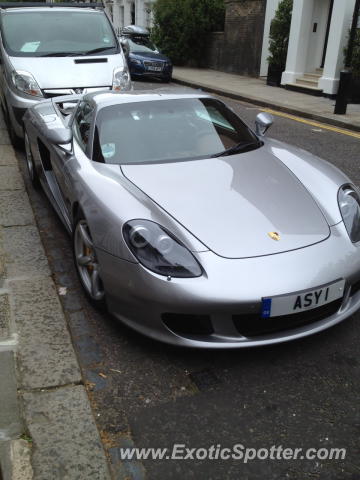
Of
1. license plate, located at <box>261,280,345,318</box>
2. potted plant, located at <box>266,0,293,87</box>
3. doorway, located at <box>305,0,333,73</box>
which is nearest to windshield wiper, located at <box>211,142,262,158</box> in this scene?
license plate, located at <box>261,280,345,318</box>

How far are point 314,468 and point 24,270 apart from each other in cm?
244

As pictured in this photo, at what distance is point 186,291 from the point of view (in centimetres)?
250

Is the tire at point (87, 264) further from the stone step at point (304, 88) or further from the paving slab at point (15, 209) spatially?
the stone step at point (304, 88)

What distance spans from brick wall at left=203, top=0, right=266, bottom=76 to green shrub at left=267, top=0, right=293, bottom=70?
2185 millimetres

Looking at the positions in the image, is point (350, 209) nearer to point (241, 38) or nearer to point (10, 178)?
point (10, 178)

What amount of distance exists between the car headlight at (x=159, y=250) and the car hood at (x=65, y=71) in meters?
→ 4.63

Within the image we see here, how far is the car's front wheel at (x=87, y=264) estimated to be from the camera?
10.0ft

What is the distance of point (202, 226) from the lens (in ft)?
9.14

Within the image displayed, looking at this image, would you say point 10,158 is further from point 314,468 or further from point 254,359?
point 314,468

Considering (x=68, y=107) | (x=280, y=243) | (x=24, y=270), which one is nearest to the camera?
(x=280, y=243)

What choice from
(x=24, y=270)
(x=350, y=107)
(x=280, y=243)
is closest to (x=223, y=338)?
(x=280, y=243)

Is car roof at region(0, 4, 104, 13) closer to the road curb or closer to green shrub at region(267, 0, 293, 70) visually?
the road curb

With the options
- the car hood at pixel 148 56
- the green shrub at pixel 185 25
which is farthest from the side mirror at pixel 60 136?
the green shrub at pixel 185 25

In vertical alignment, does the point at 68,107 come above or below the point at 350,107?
above
